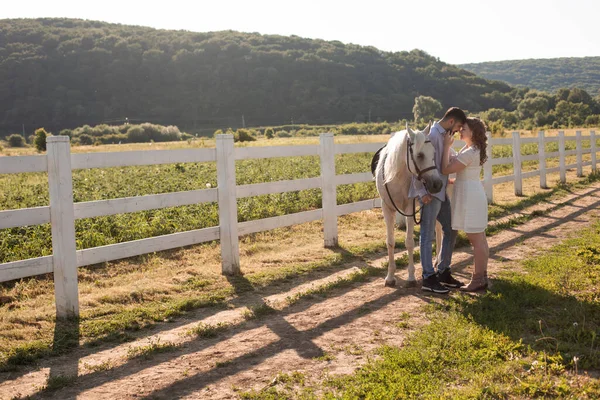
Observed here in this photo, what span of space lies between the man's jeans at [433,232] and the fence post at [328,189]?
245 centimetres

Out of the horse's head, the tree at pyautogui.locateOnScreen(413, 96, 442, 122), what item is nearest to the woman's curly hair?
the horse's head

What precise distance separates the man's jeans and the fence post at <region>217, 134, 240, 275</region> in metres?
2.23

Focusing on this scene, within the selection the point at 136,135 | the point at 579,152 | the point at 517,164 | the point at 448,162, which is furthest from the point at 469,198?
the point at 136,135

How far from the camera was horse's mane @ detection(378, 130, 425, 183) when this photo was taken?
507 cm

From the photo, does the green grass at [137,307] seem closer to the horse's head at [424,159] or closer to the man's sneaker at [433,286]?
the man's sneaker at [433,286]

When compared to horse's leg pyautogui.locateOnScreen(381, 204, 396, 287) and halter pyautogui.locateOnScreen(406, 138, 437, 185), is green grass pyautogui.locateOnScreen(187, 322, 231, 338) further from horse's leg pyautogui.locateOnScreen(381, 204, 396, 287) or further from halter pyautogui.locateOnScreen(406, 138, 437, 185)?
halter pyautogui.locateOnScreen(406, 138, 437, 185)

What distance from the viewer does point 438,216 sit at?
5855mm

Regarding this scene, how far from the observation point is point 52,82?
98.0 metres

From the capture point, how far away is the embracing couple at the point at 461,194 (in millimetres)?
5340

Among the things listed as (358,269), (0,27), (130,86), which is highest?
(0,27)

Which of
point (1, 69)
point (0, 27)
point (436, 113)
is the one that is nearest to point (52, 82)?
point (1, 69)

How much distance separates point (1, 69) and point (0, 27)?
30.4m

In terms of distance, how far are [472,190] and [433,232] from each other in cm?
59

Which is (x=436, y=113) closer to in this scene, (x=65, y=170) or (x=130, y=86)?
(x=130, y=86)
